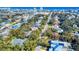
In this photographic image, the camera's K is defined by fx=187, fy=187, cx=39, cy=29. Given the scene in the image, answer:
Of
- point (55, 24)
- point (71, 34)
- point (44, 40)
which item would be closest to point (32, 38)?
point (44, 40)

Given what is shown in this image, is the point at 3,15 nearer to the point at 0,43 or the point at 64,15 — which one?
the point at 0,43

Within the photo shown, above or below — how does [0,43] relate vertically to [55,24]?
below

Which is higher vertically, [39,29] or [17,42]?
[39,29]

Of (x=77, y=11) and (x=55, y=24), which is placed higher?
(x=77, y=11)
